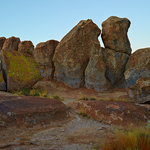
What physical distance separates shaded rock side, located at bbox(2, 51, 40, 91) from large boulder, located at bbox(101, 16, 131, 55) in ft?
27.2

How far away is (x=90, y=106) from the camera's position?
18.7ft

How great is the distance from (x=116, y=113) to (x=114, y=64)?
35.1 ft

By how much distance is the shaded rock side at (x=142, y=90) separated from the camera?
5996 millimetres

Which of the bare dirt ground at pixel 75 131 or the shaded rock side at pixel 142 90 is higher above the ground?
the shaded rock side at pixel 142 90

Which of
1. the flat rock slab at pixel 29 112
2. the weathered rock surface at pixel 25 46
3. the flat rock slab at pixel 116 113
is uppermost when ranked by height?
the weathered rock surface at pixel 25 46

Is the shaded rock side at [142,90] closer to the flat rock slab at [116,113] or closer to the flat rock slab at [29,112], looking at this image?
the flat rock slab at [116,113]

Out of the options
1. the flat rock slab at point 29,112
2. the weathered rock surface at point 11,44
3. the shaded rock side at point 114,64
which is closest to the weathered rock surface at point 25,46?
the weathered rock surface at point 11,44

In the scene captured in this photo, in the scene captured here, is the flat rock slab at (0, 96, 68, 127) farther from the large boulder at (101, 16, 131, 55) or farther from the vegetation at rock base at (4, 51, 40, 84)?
the large boulder at (101, 16, 131, 55)

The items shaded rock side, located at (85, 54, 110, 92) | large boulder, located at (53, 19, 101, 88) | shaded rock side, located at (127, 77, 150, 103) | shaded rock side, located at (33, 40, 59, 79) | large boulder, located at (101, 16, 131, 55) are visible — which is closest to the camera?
shaded rock side, located at (127, 77, 150, 103)

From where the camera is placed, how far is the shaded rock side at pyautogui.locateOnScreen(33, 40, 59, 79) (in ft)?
52.4

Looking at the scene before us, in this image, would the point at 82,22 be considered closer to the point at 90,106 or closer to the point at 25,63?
the point at 25,63

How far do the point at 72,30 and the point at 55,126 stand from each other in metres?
12.0

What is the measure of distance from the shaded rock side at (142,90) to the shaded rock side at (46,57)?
35.8 feet

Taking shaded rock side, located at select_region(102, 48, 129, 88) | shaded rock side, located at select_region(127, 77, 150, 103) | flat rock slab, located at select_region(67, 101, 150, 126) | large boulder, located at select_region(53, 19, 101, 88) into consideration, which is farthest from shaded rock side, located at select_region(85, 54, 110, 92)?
flat rock slab, located at select_region(67, 101, 150, 126)
